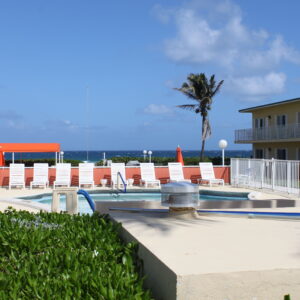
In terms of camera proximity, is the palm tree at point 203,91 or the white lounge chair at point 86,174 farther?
the palm tree at point 203,91

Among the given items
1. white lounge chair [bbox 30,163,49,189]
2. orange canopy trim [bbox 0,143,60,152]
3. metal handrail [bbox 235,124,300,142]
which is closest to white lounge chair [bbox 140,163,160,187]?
white lounge chair [bbox 30,163,49,189]

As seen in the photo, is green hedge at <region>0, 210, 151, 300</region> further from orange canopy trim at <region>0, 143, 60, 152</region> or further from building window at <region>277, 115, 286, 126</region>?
building window at <region>277, 115, 286, 126</region>

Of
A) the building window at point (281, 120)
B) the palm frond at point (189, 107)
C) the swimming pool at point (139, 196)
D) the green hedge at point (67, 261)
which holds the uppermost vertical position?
the palm frond at point (189, 107)

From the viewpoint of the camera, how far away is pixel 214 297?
9.06ft

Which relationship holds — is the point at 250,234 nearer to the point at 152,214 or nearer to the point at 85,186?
the point at 152,214

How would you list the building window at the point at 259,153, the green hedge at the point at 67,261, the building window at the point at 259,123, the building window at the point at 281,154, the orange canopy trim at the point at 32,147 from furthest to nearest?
the building window at the point at 259,153 < the building window at the point at 259,123 < the building window at the point at 281,154 < the orange canopy trim at the point at 32,147 < the green hedge at the point at 67,261

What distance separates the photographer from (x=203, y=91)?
37.6 metres

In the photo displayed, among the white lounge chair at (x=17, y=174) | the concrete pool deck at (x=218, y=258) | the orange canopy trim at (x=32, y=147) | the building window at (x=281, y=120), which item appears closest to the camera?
the concrete pool deck at (x=218, y=258)

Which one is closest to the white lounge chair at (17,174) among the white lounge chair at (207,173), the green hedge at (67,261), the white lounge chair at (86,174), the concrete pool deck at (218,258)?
the white lounge chair at (86,174)

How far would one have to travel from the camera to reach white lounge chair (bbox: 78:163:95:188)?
1902cm

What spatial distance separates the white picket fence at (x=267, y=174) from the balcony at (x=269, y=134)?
437 inches

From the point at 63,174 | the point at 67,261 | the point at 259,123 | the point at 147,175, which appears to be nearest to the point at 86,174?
the point at 63,174

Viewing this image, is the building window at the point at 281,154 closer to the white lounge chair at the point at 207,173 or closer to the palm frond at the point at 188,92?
the palm frond at the point at 188,92

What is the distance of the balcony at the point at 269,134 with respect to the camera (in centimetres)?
2958
